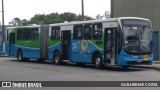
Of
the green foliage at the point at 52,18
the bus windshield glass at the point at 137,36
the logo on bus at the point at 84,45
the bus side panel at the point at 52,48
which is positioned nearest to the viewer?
the bus windshield glass at the point at 137,36

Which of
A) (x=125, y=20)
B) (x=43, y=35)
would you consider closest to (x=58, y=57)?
(x=43, y=35)

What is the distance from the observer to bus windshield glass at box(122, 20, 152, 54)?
23.3 metres

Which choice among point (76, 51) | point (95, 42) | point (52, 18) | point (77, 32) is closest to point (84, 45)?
point (76, 51)

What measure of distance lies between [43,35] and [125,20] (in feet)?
33.4

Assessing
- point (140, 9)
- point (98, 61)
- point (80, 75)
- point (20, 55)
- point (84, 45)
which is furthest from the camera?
point (20, 55)

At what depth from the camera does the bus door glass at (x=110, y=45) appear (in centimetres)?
2380

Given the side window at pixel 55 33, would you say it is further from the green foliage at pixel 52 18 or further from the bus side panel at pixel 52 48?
the green foliage at pixel 52 18

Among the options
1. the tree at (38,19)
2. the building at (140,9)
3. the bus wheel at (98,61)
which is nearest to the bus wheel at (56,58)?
the bus wheel at (98,61)

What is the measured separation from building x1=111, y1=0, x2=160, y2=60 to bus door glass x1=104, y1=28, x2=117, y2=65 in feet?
27.5

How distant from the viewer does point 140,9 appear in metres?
35.1

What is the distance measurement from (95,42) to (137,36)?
2.93 metres

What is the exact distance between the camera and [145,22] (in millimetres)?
24438

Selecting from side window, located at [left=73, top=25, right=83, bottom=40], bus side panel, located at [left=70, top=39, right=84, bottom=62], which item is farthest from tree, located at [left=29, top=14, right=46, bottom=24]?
side window, located at [left=73, top=25, right=83, bottom=40]

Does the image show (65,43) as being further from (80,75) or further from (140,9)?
(140,9)
